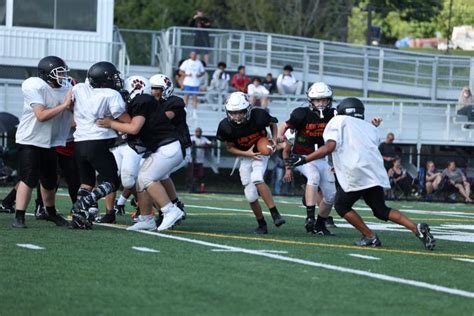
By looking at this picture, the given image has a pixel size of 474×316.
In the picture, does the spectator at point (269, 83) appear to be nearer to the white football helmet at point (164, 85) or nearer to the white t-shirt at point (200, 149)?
the white t-shirt at point (200, 149)

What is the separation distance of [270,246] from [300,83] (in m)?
18.7

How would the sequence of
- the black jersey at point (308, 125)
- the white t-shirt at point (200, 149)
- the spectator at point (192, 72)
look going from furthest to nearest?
the spectator at point (192, 72) < the white t-shirt at point (200, 149) < the black jersey at point (308, 125)

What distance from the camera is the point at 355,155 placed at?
12.5 metres

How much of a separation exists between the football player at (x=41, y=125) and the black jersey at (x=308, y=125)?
8.83ft

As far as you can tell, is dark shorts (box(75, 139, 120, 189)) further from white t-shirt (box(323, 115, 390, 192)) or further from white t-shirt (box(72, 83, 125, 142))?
white t-shirt (box(323, 115, 390, 192))

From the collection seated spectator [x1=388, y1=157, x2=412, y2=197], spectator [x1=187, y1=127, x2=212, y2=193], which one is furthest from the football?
spectator [x1=187, y1=127, x2=212, y2=193]

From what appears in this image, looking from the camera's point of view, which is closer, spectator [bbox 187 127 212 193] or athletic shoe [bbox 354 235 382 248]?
athletic shoe [bbox 354 235 382 248]

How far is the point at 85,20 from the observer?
30281mm

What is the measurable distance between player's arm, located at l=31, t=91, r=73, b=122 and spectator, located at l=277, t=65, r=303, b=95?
56.1 ft

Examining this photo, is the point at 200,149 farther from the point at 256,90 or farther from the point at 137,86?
the point at 137,86

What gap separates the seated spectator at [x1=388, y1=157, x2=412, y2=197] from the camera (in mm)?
25922

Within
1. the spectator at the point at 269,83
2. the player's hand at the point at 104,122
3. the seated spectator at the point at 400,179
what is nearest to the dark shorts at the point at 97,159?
the player's hand at the point at 104,122

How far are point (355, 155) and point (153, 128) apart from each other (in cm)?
226

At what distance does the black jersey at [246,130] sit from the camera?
552 inches
